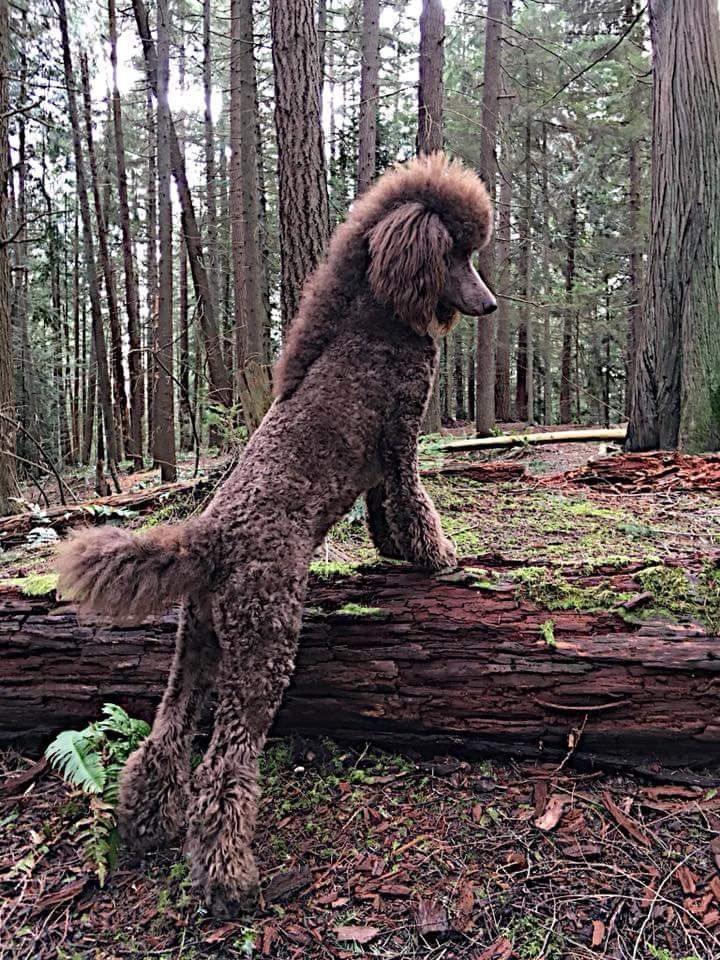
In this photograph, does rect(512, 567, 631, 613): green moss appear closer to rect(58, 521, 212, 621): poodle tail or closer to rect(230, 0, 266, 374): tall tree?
rect(58, 521, 212, 621): poodle tail

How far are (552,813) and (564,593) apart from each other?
0.96 metres

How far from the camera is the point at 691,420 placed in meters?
6.03

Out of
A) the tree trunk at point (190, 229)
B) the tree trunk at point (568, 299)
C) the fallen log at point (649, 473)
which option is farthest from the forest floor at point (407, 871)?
the tree trunk at point (568, 299)

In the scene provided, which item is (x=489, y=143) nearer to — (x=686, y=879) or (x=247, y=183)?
(x=247, y=183)

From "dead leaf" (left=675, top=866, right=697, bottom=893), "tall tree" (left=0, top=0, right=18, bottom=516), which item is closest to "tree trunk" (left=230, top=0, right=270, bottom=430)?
"tall tree" (left=0, top=0, right=18, bottom=516)

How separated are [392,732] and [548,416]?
25.0 m

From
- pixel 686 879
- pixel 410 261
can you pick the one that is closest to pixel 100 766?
pixel 686 879

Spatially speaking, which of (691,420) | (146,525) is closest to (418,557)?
(146,525)

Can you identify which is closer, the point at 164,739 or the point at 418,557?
the point at 164,739

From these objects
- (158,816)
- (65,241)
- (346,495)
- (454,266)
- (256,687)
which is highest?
(65,241)

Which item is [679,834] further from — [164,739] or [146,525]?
[146,525]

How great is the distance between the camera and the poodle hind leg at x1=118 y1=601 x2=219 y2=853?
2.57 m

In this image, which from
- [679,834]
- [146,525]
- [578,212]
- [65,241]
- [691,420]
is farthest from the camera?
[65,241]

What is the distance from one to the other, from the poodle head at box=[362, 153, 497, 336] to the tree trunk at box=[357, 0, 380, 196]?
389 inches
